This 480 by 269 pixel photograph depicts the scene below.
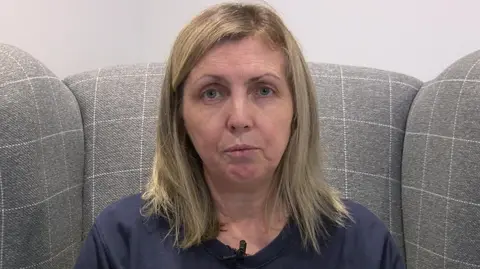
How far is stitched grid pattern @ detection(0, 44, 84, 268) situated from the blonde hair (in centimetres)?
22

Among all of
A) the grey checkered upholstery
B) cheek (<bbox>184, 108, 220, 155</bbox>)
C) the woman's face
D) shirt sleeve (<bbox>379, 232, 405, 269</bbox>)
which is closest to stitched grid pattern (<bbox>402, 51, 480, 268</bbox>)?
the grey checkered upholstery

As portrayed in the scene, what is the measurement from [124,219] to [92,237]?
0.21 ft

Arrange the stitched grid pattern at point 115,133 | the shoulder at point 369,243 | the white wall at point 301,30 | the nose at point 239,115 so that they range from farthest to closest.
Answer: the white wall at point 301,30 < the stitched grid pattern at point 115,133 < the shoulder at point 369,243 < the nose at point 239,115

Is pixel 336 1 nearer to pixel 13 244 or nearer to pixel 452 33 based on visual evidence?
pixel 452 33

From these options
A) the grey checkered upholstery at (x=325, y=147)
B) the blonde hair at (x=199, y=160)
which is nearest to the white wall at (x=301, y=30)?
the grey checkered upholstery at (x=325, y=147)

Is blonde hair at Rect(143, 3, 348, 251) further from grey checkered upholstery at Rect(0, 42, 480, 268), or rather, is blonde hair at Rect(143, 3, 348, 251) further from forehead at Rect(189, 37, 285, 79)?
grey checkered upholstery at Rect(0, 42, 480, 268)

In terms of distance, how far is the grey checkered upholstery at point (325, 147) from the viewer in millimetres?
1074

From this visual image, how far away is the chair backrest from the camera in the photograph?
1280 millimetres

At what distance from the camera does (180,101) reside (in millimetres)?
1029

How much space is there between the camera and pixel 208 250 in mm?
998

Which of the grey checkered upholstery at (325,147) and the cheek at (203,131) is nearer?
the cheek at (203,131)

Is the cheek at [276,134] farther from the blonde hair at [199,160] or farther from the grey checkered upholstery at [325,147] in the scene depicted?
the grey checkered upholstery at [325,147]

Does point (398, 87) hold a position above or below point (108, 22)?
below

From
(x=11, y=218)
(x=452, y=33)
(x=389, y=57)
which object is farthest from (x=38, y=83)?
(x=452, y=33)
